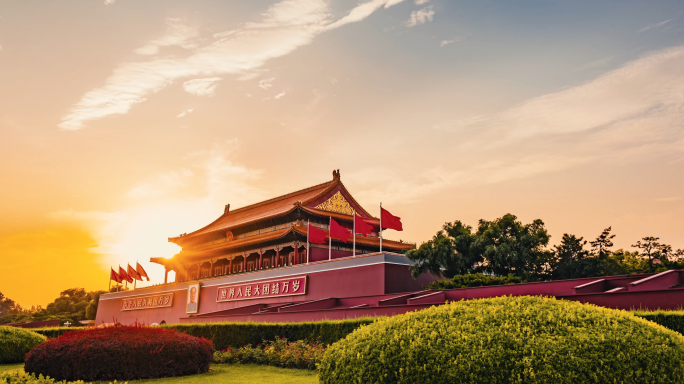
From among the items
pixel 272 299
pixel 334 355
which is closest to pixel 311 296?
pixel 272 299

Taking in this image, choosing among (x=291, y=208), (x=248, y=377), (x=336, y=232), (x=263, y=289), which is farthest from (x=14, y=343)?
(x=291, y=208)

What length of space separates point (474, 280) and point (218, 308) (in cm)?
1657

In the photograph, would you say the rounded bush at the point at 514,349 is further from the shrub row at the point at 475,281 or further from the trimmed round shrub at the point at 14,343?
the trimmed round shrub at the point at 14,343

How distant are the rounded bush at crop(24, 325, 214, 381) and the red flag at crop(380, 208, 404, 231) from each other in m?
12.1

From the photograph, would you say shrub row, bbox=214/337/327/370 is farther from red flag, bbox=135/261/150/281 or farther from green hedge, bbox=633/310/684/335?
red flag, bbox=135/261/150/281

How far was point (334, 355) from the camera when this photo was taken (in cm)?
510

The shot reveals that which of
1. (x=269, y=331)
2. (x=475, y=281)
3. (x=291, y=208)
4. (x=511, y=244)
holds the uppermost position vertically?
(x=291, y=208)

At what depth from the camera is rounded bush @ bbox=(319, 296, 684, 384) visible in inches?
168

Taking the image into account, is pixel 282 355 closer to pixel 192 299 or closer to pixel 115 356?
pixel 115 356

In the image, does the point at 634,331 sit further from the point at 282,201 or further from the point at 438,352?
the point at 282,201

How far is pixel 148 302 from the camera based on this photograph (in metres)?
34.4

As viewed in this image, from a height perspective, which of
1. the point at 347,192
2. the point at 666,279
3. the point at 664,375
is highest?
the point at 347,192

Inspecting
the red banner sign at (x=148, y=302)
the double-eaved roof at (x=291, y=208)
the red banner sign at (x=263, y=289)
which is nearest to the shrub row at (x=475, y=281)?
the red banner sign at (x=263, y=289)

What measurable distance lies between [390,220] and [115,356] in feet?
45.0
